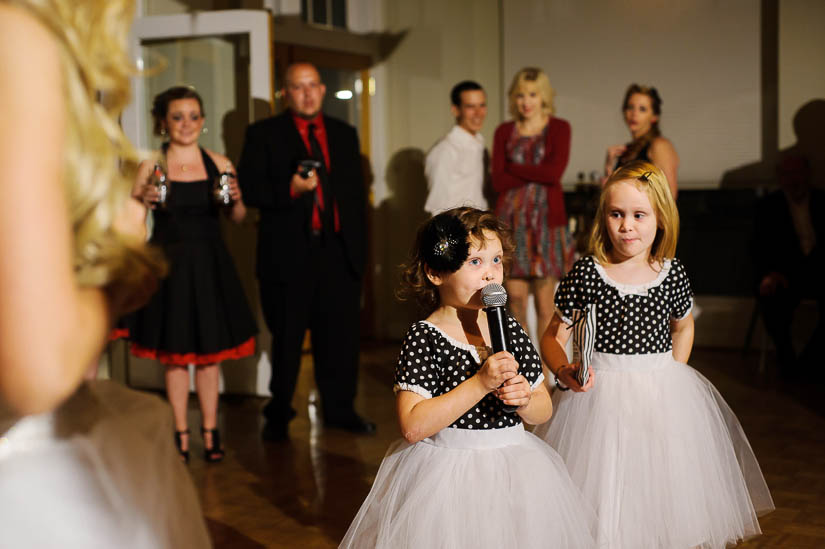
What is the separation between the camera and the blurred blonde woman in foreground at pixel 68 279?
0.83m

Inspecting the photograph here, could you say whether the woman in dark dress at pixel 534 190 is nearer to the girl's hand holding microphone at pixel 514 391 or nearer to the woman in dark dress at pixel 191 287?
the woman in dark dress at pixel 191 287

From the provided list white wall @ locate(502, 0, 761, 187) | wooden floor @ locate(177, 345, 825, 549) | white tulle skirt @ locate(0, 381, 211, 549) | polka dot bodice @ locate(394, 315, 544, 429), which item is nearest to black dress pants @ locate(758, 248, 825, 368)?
wooden floor @ locate(177, 345, 825, 549)

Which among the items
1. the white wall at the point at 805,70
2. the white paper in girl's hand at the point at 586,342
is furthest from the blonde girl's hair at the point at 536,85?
the white paper in girl's hand at the point at 586,342

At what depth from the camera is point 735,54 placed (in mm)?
7047

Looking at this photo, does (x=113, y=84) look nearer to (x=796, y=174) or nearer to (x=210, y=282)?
(x=210, y=282)

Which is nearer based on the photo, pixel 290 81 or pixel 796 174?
pixel 290 81

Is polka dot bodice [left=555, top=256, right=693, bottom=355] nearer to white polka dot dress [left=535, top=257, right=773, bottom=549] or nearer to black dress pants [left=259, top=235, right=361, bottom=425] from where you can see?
white polka dot dress [left=535, top=257, right=773, bottom=549]

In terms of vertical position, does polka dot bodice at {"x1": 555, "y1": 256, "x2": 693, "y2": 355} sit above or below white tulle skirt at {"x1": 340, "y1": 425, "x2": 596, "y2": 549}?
above

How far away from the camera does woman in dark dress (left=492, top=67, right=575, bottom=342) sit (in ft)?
17.4

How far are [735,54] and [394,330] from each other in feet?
11.3

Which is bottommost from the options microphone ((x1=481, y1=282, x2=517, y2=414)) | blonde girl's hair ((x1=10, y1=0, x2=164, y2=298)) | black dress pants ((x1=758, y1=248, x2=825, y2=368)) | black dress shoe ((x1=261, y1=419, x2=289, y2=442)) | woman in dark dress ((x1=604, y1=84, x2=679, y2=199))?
black dress shoe ((x1=261, y1=419, x2=289, y2=442))

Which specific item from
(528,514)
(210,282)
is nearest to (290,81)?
(210,282)

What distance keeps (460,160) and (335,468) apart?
7.57ft

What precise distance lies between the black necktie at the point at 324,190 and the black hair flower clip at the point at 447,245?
2.48 meters
